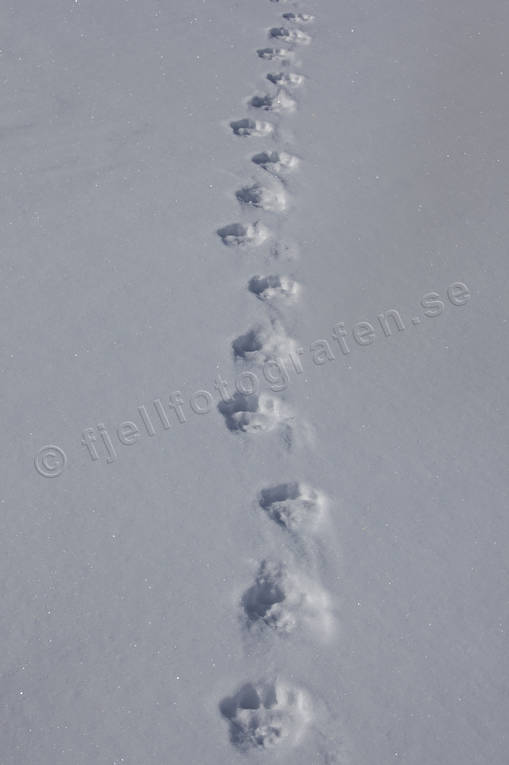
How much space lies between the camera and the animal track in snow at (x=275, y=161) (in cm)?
191

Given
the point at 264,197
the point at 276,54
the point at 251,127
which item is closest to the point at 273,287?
the point at 264,197

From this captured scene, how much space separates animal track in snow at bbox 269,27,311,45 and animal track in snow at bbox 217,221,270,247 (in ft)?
3.09

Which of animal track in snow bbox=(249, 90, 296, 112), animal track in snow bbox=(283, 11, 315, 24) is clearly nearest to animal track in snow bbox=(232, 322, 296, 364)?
animal track in snow bbox=(249, 90, 296, 112)

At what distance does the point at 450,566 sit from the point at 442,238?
0.83m

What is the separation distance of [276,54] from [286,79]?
164 millimetres

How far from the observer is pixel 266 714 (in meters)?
1.06

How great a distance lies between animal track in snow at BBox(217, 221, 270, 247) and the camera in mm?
1716

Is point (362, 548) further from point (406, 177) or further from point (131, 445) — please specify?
point (406, 177)

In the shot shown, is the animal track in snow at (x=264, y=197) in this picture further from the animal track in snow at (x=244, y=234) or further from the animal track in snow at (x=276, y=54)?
the animal track in snow at (x=276, y=54)

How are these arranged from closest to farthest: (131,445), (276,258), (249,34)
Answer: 1. (131,445)
2. (276,258)
3. (249,34)

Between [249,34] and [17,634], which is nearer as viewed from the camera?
[17,634]

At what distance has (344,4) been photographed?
8.25 ft

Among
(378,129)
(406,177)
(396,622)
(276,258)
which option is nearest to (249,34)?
(378,129)

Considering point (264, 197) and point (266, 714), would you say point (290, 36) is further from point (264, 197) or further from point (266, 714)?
point (266, 714)
